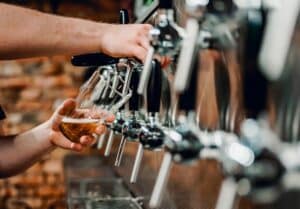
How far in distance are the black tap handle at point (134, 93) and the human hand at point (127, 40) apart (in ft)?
0.37

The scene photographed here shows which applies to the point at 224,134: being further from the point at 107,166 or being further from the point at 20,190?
the point at 20,190

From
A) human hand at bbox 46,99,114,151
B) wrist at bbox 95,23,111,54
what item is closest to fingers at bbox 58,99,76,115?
human hand at bbox 46,99,114,151

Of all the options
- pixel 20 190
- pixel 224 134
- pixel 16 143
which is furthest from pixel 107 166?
pixel 224 134

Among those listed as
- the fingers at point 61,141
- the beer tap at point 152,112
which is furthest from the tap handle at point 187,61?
the fingers at point 61,141

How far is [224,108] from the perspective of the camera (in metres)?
1.13

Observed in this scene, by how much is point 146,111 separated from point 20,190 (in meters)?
3.04

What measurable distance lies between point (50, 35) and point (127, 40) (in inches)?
10.9

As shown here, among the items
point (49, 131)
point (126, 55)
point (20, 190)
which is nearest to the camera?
point (126, 55)

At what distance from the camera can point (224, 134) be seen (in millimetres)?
1015

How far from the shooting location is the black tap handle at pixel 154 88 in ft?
4.72

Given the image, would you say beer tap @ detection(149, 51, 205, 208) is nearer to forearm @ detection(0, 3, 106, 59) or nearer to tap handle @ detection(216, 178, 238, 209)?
tap handle @ detection(216, 178, 238, 209)

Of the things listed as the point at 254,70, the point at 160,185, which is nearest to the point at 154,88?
the point at 160,185

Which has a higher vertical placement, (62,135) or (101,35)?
(101,35)

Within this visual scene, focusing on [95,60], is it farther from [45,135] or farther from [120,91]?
[45,135]
